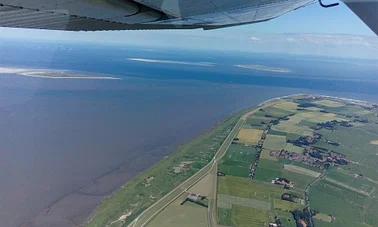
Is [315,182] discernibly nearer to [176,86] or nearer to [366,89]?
[176,86]

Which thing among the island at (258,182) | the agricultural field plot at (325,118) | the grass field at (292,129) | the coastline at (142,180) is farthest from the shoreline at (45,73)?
the agricultural field plot at (325,118)

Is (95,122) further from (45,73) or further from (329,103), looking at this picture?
(329,103)

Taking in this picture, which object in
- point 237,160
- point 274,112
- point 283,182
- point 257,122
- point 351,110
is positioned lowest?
point 283,182

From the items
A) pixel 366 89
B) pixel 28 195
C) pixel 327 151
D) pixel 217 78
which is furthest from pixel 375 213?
pixel 366 89

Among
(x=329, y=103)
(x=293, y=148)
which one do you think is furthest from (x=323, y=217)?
(x=329, y=103)

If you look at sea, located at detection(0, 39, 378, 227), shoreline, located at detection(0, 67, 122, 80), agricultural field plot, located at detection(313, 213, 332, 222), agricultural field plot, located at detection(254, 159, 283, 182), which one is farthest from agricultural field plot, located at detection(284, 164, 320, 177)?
shoreline, located at detection(0, 67, 122, 80)
